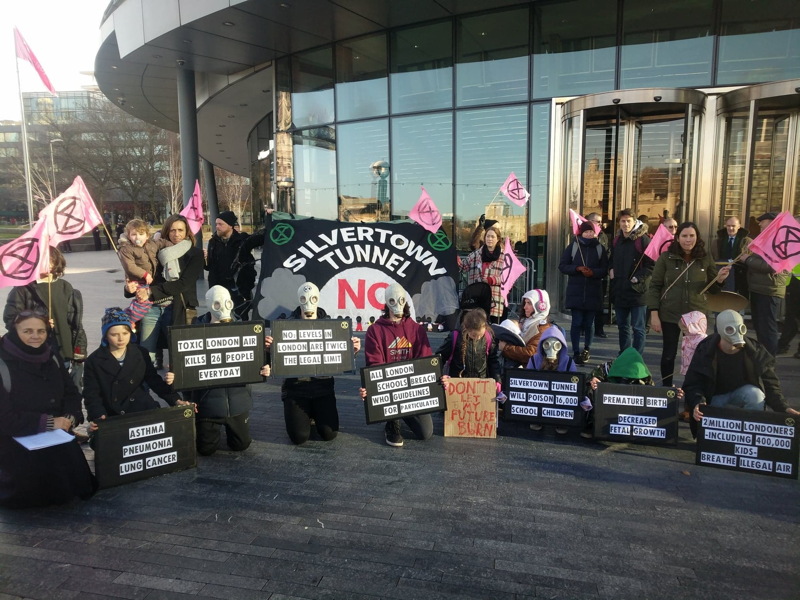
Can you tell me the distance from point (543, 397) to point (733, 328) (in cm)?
165

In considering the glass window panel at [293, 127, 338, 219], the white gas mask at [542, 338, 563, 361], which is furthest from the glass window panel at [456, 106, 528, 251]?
the white gas mask at [542, 338, 563, 361]

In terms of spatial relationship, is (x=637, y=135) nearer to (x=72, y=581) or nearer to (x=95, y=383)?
(x=95, y=383)

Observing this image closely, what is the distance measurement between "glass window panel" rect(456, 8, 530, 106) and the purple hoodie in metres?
7.73

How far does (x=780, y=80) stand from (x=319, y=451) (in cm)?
1037

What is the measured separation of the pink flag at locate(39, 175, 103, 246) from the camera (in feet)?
15.8

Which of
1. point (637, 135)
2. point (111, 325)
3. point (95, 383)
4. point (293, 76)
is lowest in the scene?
point (95, 383)

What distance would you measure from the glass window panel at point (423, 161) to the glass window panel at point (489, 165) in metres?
0.25

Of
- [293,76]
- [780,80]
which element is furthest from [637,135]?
[293,76]

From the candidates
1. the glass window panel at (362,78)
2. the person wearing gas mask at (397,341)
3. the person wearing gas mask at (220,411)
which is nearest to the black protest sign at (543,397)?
the person wearing gas mask at (397,341)

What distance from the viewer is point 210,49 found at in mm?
13523

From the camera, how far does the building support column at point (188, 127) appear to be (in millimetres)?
15641

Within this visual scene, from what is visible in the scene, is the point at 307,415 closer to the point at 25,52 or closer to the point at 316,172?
the point at 316,172

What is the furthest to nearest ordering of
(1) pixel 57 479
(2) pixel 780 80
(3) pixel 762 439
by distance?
1. (2) pixel 780 80
2. (3) pixel 762 439
3. (1) pixel 57 479

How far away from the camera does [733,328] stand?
4535 mm
